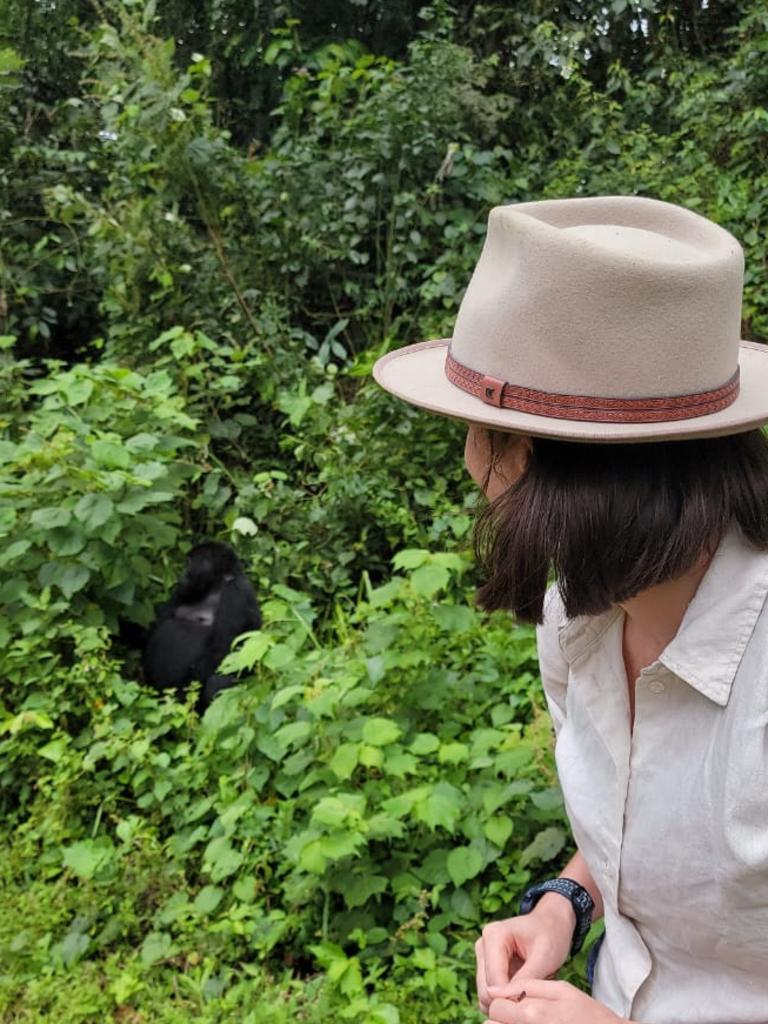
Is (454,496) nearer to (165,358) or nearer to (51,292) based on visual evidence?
(165,358)

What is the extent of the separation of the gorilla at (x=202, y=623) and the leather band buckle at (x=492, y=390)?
2.46 meters

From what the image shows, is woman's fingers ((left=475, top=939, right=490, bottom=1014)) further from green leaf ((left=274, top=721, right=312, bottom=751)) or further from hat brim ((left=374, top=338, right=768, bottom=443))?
green leaf ((left=274, top=721, right=312, bottom=751))

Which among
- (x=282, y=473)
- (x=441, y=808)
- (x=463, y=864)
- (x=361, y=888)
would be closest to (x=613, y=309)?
(x=441, y=808)

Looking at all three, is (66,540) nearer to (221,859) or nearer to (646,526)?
(221,859)

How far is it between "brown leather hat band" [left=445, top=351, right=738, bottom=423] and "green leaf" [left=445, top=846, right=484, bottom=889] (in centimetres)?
145

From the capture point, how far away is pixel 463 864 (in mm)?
2020

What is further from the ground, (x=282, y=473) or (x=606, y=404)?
(x=606, y=404)

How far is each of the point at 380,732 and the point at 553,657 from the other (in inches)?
38.3

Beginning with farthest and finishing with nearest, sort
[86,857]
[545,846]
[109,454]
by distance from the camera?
[109,454], [86,857], [545,846]

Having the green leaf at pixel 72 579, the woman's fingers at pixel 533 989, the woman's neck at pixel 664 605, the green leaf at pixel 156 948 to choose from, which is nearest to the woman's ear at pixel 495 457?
the woman's neck at pixel 664 605

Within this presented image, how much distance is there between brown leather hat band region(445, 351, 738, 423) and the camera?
34.2 inches

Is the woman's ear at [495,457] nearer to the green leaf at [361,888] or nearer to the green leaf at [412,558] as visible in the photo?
the green leaf at [412,558]

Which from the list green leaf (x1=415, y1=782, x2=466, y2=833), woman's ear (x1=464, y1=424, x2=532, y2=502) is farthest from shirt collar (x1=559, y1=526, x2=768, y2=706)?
green leaf (x1=415, y1=782, x2=466, y2=833)

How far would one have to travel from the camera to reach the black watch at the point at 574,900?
1.23 metres
